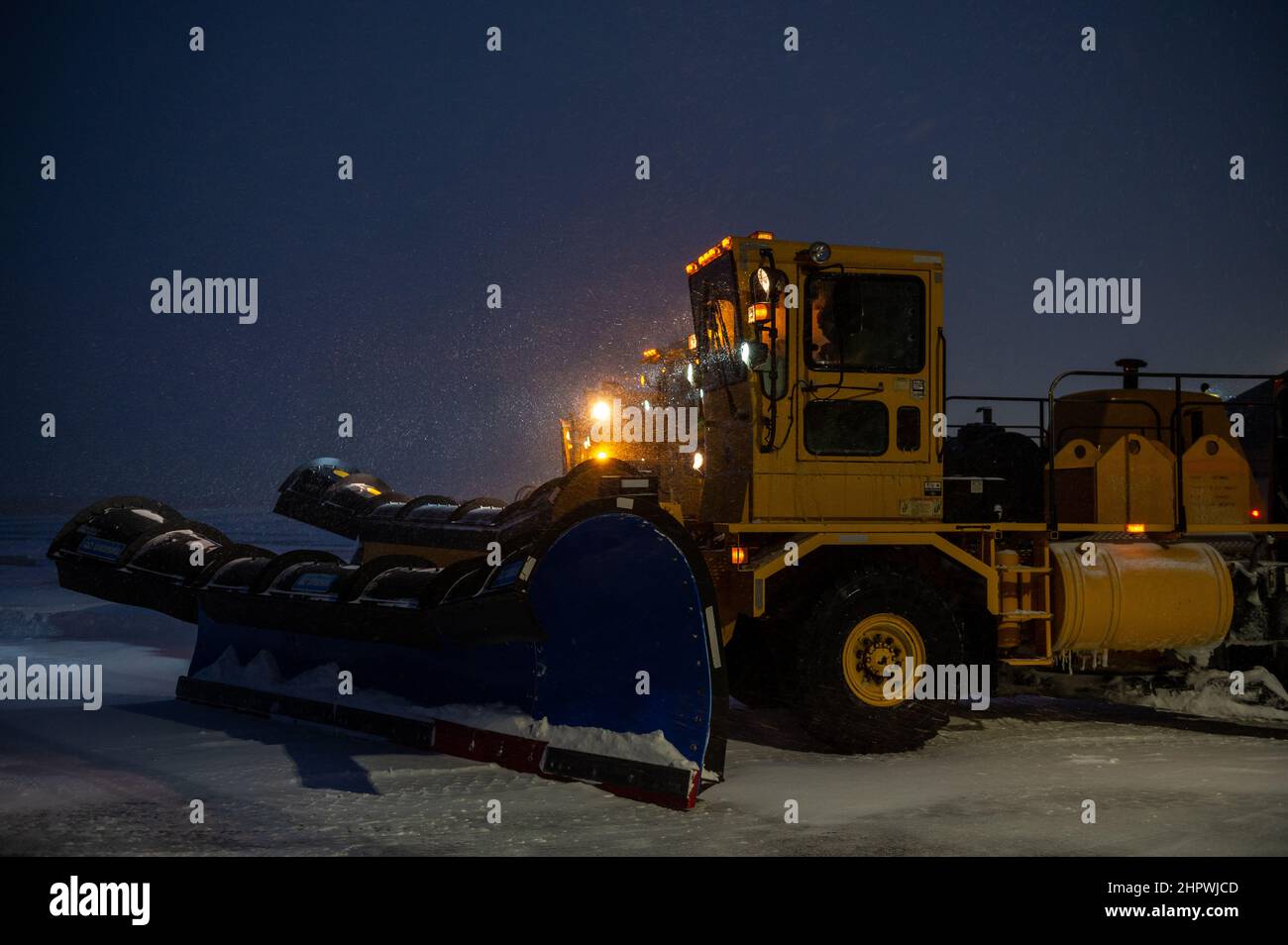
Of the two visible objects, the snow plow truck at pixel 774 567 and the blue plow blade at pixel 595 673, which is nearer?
the blue plow blade at pixel 595 673

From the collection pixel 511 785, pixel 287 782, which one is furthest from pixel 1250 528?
pixel 287 782

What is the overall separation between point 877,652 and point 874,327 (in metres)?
2.22

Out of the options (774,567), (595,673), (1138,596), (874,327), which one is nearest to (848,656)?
(774,567)

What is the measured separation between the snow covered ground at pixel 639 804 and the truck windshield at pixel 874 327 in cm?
266

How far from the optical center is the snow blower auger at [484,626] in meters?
6.10

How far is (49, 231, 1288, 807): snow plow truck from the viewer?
637cm

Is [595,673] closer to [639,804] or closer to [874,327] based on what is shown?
[639,804]

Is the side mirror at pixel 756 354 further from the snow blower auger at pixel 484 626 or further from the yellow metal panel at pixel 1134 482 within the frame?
the yellow metal panel at pixel 1134 482

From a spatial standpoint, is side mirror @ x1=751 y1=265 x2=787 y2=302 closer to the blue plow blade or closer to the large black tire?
the large black tire

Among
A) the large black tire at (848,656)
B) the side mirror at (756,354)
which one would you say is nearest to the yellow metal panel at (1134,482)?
the large black tire at (848,656)

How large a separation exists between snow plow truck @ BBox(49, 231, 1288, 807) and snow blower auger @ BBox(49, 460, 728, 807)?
0.06 feet

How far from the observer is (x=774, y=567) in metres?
7.51

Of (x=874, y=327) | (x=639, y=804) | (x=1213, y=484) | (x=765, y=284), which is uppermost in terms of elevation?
(x=765, y=284)

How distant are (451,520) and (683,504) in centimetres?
225
